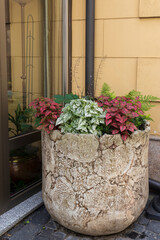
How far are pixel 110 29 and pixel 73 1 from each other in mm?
589

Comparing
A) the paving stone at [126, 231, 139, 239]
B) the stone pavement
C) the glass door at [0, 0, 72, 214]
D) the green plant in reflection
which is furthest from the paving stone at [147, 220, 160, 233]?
the green plant in reflection

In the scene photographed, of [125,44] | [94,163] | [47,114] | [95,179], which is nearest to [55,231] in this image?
[95,179]

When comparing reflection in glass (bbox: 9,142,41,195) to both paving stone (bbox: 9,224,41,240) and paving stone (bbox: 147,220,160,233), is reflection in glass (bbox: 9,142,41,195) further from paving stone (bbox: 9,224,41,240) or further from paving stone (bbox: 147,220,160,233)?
paving stone (bbox: 147,220,160,233)

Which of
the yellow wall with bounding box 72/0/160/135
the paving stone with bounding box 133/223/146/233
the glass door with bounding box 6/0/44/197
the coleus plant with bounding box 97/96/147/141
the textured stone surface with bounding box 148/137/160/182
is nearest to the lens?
the coleus plant with bounding box 97/96/147/141

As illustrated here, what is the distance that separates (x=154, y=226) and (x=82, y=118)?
1284 millimetres

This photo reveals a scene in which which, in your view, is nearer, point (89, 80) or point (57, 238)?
point (57, 238)

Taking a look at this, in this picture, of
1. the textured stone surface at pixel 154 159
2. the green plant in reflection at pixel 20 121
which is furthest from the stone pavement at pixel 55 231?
the green plant in reflection at pixel 20 121

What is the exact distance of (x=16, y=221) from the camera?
2.88 metres

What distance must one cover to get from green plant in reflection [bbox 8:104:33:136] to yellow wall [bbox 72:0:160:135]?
0.91 m

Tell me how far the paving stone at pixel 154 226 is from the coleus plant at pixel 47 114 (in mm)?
1308

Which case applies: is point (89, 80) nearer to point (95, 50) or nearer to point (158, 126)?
point (95, 50)

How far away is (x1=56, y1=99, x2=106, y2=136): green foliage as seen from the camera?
2.55 metres

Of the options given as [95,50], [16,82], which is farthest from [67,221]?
[95,50]

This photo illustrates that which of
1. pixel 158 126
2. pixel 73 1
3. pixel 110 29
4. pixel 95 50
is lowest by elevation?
pixel 158 126
